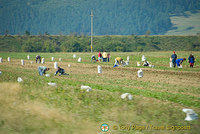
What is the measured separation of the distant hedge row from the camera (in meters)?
98.5

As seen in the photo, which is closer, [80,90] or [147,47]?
[80,90]

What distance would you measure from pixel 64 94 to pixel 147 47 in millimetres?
103311

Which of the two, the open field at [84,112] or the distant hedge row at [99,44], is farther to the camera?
the distant hedge row at [99,44]

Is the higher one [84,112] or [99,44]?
[99,44]

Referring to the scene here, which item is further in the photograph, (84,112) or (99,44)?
(99,44)

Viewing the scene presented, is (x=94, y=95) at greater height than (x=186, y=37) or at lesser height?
lesser

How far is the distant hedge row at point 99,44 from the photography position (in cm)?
9850

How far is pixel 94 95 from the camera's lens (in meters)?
13.2

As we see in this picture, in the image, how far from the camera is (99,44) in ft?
347

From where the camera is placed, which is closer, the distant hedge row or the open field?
the open field

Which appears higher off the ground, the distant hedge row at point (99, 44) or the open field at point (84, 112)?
the distant hedge row at point (99, 44)

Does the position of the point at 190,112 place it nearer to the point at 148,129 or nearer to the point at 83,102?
the point at 148,129

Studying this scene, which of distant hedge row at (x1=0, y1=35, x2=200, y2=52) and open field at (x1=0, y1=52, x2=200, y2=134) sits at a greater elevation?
distant hedge row at (x1=0, y1=35, x2=200, y2=52)

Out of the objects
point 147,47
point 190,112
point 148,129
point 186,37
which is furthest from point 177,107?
point 186,37
